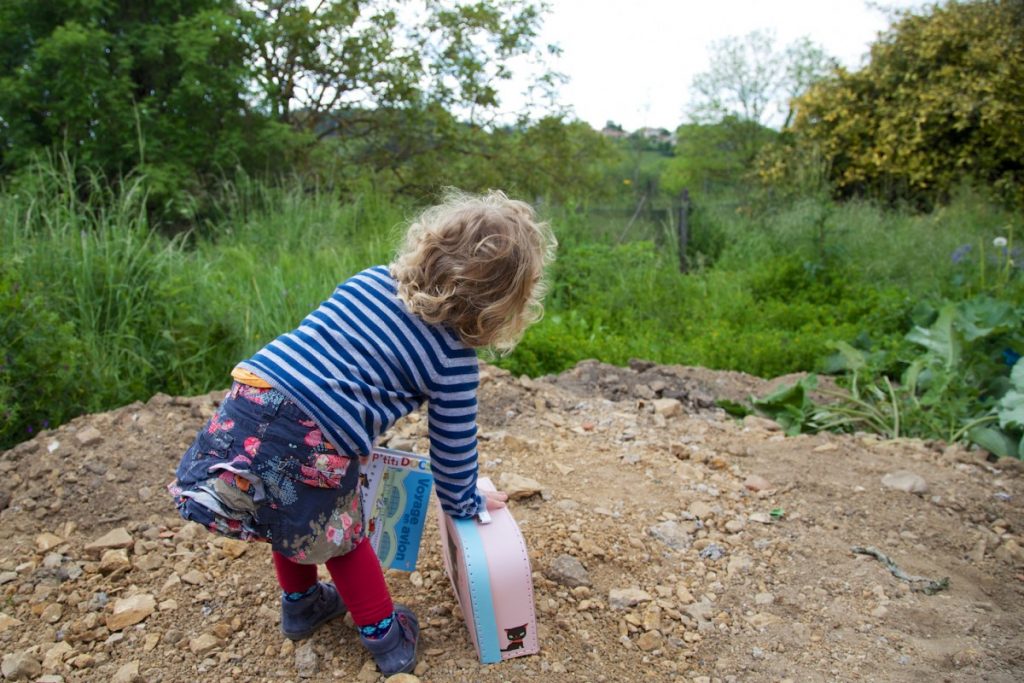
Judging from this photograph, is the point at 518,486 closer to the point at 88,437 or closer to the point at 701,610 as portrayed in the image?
the point at 701,610

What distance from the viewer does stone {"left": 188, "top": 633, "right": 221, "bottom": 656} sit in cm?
218

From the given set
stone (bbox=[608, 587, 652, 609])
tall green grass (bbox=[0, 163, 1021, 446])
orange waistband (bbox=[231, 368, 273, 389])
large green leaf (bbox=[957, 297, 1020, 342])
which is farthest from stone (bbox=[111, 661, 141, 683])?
large green leaf (bbox=[957, 297, 1020, 342])

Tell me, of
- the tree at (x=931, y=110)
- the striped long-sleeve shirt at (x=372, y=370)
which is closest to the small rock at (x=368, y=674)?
the striped long-sleeve shirt at (x=372, y=370)

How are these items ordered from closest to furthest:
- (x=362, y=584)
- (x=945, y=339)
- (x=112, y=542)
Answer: (x=362, y=584)
(x=112, y=542)
(x=945, y=339)

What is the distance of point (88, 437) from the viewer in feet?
10.0

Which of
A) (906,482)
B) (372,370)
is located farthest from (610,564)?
(906,482)

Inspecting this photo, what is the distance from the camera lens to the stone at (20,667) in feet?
6.77

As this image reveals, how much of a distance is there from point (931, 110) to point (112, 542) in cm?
1061

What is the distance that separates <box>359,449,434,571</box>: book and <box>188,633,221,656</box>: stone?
0.50 metres

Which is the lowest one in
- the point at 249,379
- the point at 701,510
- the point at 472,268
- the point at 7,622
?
the point at 7,622

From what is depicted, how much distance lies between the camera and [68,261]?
4.07 metres

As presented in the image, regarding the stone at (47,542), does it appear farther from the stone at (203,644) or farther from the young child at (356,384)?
the young child at (356,384)

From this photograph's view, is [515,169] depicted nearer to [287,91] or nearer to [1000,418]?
[287,91]

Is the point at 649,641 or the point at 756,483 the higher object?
the point at 756,483
